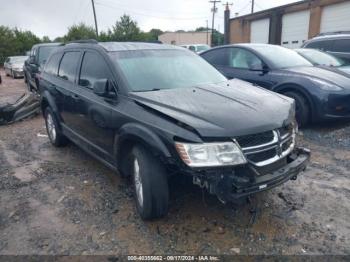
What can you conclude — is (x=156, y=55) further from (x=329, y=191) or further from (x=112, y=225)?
(x=329, y=191)

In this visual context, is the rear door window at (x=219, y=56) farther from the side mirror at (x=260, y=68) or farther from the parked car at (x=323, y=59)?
the parked car at (x=323, y=59)

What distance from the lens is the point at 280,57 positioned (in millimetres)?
6547

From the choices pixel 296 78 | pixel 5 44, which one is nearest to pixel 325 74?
pixel 296 78

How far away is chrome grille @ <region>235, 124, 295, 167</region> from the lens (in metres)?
2.67

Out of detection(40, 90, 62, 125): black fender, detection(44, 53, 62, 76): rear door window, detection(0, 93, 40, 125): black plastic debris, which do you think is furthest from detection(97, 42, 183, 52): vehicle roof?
detection(0, 93, 40, 125): black plastic debris

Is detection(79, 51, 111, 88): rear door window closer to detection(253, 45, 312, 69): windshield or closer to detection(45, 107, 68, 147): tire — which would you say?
detection(45, 107, 68, 147): tire

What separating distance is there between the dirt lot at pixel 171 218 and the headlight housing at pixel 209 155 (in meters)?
0.81

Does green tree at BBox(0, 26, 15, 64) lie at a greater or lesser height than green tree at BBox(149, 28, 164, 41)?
lesser

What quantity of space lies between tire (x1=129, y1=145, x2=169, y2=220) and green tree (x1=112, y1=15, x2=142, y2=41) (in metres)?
38.2

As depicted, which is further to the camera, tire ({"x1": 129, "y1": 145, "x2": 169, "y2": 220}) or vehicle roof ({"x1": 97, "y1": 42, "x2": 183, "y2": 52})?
vehicle roof ({"x1": 97, "y1": 42, "x2": 183, "y2": 52})

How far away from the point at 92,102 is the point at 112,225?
59.0 inches

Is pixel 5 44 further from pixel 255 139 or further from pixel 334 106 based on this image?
pixel 255 139

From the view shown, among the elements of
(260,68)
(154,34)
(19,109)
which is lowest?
(19,109)

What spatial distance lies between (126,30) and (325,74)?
3896 cm
